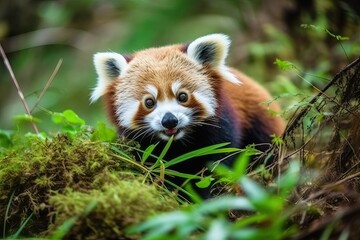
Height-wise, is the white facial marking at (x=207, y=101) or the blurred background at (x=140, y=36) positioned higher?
the white facial marking at (x=207, y=101)

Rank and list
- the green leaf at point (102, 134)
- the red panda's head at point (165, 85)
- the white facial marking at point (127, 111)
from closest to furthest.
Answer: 1. the green leaf at point (102, 134)
2. the red panda's head at point (165, 85)
3. the white facial marking at point (127, 111)

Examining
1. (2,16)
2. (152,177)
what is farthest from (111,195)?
(2,16)

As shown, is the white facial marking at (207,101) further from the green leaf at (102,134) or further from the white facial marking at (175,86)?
the green leaf at (102,134)

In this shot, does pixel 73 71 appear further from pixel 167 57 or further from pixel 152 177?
pixel 152 177

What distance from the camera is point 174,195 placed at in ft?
9.06

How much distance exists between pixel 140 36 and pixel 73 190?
5.89m

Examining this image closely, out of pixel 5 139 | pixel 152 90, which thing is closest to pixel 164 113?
pixel 152 90

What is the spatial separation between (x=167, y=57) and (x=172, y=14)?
17.2ft

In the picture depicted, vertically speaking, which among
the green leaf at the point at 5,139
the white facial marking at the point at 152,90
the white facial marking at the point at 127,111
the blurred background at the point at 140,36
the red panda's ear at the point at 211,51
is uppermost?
the red panda's ear at the point at 211,51

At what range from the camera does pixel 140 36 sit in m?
8.42

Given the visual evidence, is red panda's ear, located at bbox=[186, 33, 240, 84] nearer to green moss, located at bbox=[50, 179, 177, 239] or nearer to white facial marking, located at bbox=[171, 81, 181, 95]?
white facial marking, located at bbox=[171, 81, 181, 95]

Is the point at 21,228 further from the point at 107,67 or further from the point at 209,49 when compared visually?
the point at 209,49

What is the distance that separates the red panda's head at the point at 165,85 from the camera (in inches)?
149

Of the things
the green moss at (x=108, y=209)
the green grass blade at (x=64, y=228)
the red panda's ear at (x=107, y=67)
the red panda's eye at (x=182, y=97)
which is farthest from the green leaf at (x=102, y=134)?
the green grass blade at (x=64, y=228)
